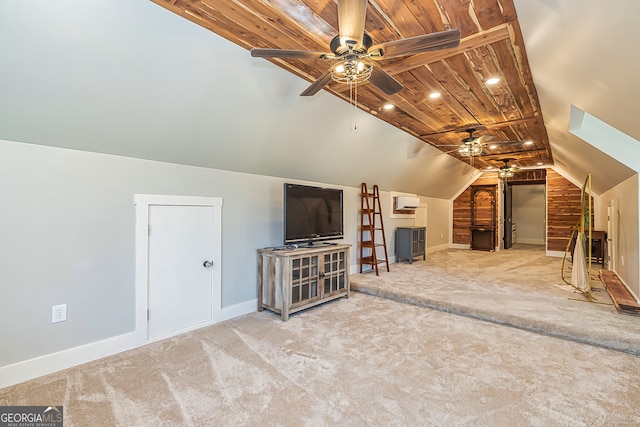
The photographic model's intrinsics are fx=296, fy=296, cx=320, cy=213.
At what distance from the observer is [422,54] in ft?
8.55

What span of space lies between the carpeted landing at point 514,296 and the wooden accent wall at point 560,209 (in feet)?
5.04

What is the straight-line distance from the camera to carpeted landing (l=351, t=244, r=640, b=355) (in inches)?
117

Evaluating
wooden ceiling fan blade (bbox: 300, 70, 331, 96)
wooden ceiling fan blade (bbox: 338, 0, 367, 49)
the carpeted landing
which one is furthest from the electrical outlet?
the carpeted landing

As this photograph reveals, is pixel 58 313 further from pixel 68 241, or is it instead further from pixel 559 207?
pixel 559 207

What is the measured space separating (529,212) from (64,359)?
1376cm

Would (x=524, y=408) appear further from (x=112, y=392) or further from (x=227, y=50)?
(x=227, y=50)

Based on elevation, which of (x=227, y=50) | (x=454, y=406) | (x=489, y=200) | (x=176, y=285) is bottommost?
(x=454, y=406)

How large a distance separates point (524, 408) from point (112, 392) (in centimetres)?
Result: 281

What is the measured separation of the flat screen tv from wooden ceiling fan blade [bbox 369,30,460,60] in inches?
84.9

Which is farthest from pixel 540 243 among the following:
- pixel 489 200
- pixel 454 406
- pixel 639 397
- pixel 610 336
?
pixel 454 406

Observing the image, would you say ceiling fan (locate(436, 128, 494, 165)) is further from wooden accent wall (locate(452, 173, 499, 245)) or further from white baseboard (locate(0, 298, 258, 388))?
white baseboard (locate(0, 298, 258, 388))

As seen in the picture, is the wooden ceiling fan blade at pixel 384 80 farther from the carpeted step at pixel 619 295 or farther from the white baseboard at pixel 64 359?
A: the carpeted step at pixel 619 295

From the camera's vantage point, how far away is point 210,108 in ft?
8.98

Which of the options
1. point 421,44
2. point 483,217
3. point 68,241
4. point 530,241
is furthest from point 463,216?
point 68,241
